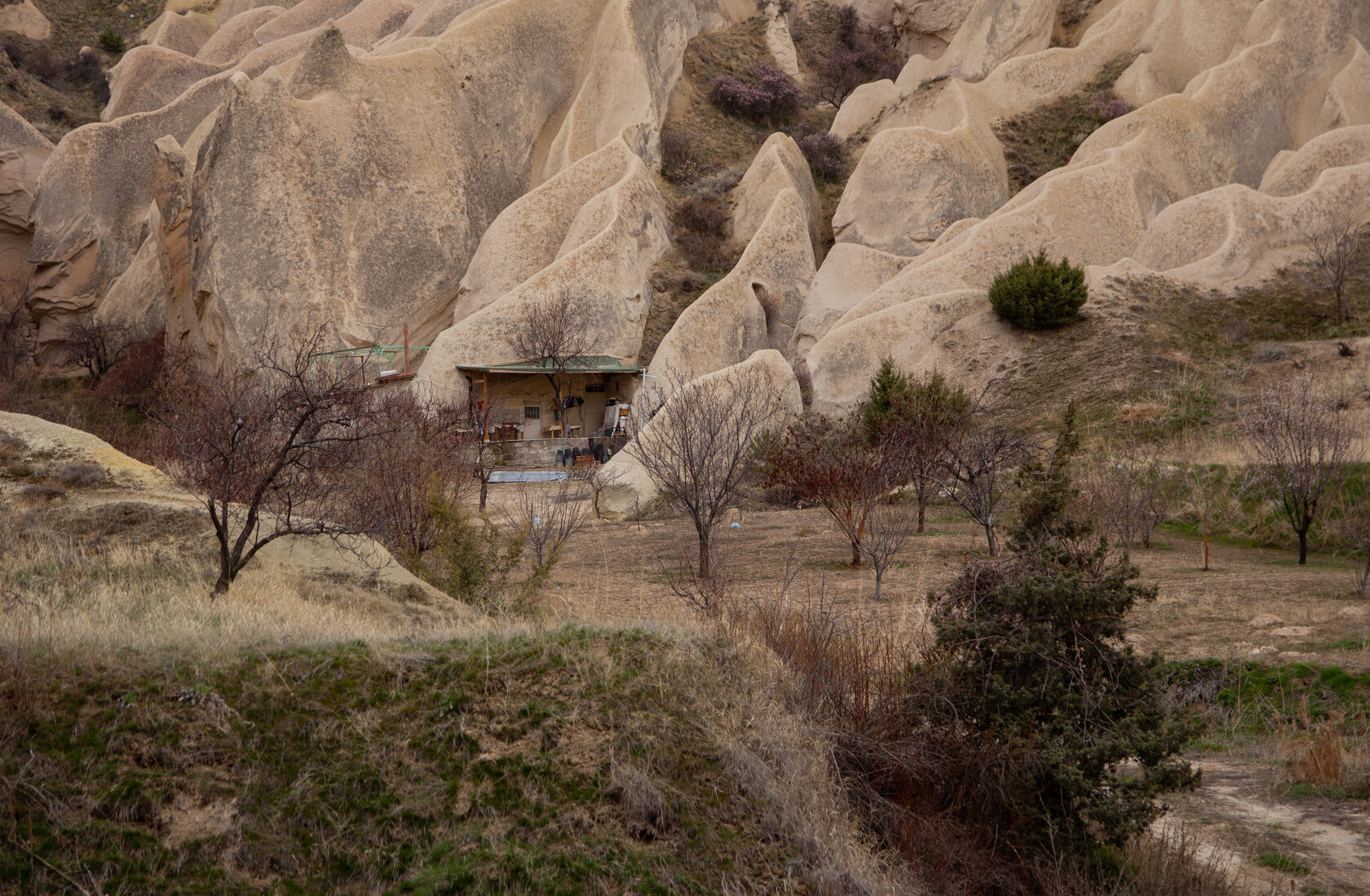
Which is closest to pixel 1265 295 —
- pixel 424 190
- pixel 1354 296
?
pixel 1354 296

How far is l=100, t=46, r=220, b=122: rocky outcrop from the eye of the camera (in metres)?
44.1

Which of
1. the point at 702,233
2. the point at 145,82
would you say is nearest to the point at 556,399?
the point at 702,233

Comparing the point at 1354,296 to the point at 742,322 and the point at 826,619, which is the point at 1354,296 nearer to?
the point at 742,322

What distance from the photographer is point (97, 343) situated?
34.7 m

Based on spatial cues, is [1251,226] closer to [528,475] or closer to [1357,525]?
[1357,525]

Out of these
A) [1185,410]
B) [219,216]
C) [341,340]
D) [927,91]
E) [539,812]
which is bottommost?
[539,812]

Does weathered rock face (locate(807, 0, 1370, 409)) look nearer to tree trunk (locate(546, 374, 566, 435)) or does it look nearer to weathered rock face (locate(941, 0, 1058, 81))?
weathered rock face (locate(941, 0, 1058, 81))

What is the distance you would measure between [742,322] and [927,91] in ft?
50.2

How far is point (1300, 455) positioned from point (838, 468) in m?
6.17

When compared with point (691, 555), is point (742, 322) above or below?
above

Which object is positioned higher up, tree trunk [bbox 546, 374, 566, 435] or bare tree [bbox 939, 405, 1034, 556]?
tree trunk [bbox 546, 374, 566, 435]

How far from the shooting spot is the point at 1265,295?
2283 cm

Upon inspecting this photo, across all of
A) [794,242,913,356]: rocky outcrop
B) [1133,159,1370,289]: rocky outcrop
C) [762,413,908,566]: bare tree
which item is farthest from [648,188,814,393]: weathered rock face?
[1133,159,1370,289]: rocky outcrop

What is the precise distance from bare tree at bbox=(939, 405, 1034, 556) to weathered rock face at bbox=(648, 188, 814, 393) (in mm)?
9702
